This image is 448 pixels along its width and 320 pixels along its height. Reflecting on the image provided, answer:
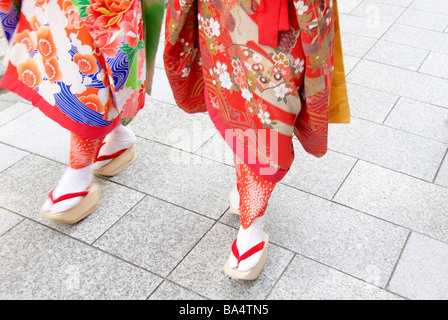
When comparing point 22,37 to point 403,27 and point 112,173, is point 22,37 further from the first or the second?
point 403,27

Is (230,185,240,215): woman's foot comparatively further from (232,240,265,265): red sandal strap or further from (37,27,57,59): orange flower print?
(37,27,57,59): orange flower print

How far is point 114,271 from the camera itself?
1.91 m

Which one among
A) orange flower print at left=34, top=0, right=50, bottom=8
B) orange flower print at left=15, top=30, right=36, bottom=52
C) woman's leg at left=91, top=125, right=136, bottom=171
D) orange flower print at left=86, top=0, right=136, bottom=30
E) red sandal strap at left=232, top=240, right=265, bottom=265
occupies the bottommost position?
red sandal strap at left=232, top=240, right=265, bottom=265

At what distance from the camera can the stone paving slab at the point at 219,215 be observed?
1.87 m

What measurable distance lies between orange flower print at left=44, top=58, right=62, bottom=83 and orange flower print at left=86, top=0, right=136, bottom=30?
22 centimetres

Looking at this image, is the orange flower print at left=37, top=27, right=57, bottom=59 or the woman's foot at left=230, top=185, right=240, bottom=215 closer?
the orange flower print at left=37, top=27, right=57, bottom=59

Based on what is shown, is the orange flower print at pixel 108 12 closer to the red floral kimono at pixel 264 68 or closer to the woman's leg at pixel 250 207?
the red floral kimono at pixel 264 68

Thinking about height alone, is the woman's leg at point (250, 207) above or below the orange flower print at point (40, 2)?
below

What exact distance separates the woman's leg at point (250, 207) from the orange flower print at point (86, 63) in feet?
2.09

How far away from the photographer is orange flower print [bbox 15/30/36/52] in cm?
188

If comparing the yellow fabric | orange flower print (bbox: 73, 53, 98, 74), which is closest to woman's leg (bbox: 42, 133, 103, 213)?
orange flower print (bbox: 73, 53, 98, 74)

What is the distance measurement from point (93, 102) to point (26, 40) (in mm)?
355

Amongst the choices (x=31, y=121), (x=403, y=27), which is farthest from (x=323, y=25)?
(x=403, y=27)

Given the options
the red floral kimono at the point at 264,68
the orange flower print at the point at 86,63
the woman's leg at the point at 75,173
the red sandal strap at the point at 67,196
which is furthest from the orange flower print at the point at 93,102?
the red sandal strap at the point at 67,196
